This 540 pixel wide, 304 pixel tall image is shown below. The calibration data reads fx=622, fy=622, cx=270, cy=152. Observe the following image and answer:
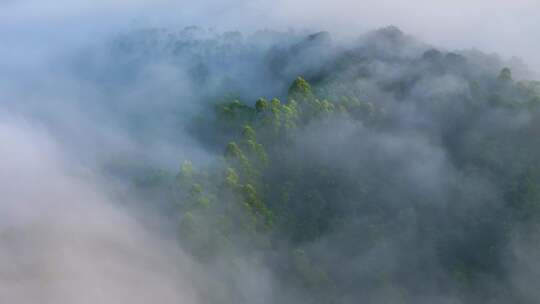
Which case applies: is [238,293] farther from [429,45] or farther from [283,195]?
[429,45]

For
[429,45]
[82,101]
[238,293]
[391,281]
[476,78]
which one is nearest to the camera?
[238,293]

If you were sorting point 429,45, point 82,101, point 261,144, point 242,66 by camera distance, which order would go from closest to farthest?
point 261,144
point 429,45
point 242,66
point 82,101

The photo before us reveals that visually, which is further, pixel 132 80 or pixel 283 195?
pixel 132 80

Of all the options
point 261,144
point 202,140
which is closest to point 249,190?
point 261,144

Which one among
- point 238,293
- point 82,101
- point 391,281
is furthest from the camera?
point 82,101

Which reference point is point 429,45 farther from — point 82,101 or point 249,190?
point 82,101

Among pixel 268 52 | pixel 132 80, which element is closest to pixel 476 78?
pixel 268 52

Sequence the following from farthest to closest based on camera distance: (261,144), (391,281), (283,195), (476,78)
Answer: (476,78) → (261,144) → (283,195) → (391,281)

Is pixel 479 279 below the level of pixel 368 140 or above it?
below

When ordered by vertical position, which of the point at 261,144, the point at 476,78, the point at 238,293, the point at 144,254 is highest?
the point at 476,78
